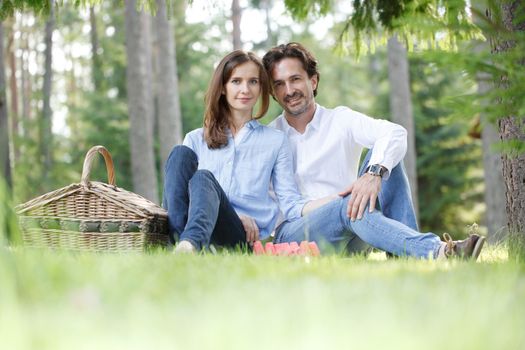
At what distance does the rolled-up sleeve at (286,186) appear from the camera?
3.67m

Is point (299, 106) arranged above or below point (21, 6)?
below

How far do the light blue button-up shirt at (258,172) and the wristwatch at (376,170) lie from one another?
52cm

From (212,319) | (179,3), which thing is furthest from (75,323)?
(179,3)

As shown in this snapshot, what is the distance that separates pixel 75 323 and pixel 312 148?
2.68 meters

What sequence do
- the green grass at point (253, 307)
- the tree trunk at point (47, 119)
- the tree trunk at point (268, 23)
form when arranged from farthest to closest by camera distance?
the tree trunk at point (268, 23) < the tree trunk at point (47, 119) < the green grass at point (253, 307)

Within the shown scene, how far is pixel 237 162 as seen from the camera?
12.6ft

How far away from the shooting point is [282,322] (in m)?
1.32

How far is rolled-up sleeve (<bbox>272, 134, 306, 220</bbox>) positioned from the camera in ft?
12.0

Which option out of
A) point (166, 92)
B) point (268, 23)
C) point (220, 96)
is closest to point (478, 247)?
point (220, 96)

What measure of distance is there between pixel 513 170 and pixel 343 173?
98 cm

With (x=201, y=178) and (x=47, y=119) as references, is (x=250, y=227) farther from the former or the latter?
(x=47, y=119)

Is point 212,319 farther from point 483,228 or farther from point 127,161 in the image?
point 483,228

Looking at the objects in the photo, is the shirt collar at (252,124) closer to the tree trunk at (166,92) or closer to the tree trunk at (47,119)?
the tree trunk at (166,92)

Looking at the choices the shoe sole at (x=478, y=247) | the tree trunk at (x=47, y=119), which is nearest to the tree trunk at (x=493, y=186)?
the shoe sole at (x=478, y=247)
